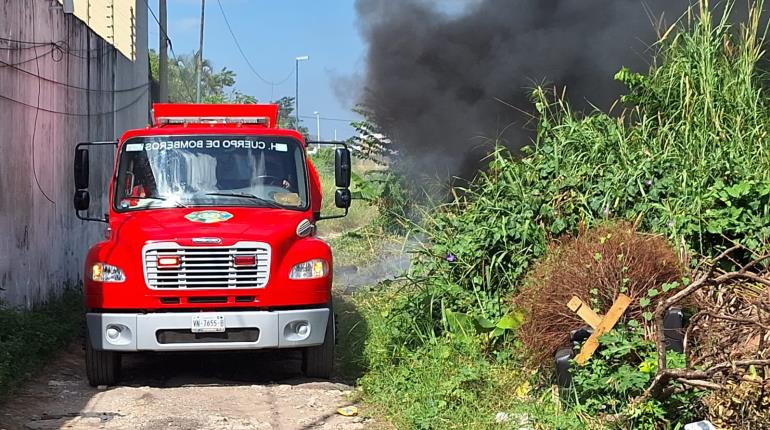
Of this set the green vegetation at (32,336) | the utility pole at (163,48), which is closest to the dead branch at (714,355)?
the green vegetation at (32,336)

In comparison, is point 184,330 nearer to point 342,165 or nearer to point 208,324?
point 208,324

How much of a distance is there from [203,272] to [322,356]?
123 centimetres

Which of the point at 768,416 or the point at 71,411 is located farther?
the point at 71,411

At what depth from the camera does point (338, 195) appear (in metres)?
8.58

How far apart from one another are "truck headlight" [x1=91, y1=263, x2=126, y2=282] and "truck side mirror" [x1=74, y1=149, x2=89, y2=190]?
1134 mm

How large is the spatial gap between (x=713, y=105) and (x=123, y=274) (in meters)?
4.87

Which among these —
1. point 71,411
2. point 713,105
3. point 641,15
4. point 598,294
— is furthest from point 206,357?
point 641,15

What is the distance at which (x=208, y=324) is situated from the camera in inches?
284

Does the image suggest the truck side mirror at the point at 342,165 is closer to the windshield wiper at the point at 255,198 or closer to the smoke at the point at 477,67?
the windshield wiper at the point at 255,198

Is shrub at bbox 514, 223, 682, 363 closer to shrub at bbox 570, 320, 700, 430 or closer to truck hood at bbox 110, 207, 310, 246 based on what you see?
shrub at bbox 570, 320, 700, 430

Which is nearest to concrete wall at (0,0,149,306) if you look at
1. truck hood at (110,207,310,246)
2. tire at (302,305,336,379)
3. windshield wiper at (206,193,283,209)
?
truck hood at (110,207,310,246)

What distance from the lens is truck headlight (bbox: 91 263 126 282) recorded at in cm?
727

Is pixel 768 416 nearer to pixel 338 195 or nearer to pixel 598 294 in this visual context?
pixel 598 294

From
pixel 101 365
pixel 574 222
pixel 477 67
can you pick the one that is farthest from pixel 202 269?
pixel 477 67
